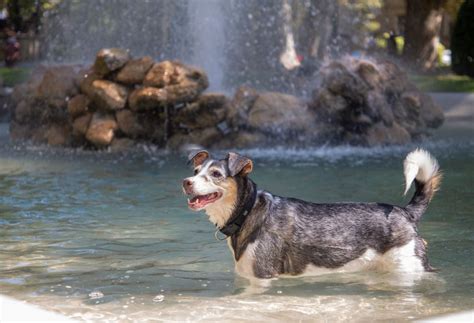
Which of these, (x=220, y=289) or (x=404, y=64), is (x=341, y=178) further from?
(x=404, y=64)

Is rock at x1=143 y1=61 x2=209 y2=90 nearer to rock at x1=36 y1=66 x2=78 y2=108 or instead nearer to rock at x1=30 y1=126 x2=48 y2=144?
rock at x1=36 y1=66 x2=78 y2=108

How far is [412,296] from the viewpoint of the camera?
6656 mm

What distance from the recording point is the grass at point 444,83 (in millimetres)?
27203

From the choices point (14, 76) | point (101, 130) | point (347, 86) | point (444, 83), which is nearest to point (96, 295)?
point (101, 130)

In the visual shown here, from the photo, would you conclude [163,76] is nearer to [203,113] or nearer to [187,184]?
[203,113]

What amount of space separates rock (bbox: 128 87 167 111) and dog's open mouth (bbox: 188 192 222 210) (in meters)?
8.88

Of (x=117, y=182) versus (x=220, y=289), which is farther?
(x=117, y=182)

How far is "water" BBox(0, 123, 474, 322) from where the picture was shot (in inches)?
254

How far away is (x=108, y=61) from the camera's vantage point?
1579 cm

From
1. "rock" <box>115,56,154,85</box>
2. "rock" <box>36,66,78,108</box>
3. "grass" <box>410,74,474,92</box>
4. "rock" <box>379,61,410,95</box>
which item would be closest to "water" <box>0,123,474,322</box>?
"rock" <box>115,56,154,85</box>

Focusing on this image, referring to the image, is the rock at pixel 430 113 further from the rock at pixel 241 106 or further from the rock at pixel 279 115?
the rock at pixel 241 106

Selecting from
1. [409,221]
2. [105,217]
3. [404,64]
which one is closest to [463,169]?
[105,217]

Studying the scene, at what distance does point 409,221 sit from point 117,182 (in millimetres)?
6133

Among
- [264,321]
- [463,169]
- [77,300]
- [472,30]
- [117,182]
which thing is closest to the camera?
[264,321]
